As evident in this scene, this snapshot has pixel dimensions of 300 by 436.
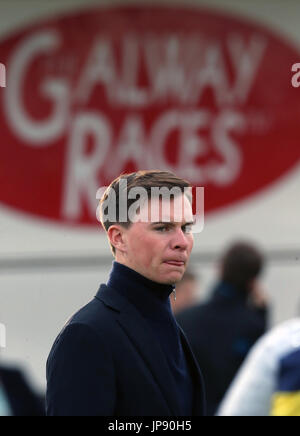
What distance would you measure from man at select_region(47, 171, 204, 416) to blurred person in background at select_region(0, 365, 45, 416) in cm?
151

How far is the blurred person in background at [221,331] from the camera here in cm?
284

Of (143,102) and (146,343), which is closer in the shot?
(146,343)

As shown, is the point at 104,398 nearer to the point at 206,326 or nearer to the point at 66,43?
the point at 206,326

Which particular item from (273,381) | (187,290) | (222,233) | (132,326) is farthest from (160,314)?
(222,233)

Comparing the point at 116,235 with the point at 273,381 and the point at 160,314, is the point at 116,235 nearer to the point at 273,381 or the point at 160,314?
the point at 160,314

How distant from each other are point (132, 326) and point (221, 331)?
1.59 m

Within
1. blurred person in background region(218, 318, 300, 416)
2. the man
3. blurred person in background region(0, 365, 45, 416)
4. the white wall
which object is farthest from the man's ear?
the white wall

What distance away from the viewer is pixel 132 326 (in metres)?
1.28

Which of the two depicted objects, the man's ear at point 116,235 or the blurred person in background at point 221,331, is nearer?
the man's ear at point 116,235

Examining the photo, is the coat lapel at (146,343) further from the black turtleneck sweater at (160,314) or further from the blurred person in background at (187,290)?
the blurred person in background at (187,290)

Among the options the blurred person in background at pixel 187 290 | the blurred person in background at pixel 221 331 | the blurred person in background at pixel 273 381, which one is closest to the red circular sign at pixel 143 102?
the blurred person in background at pixel 187 290

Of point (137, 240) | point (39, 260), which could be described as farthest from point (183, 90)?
point (137, 240)

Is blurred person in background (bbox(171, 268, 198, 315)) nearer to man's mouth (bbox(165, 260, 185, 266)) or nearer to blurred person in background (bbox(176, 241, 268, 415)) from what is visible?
blurred person in background (bbox(176, 241, 268, 415))

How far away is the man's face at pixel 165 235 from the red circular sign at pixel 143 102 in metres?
3.18
